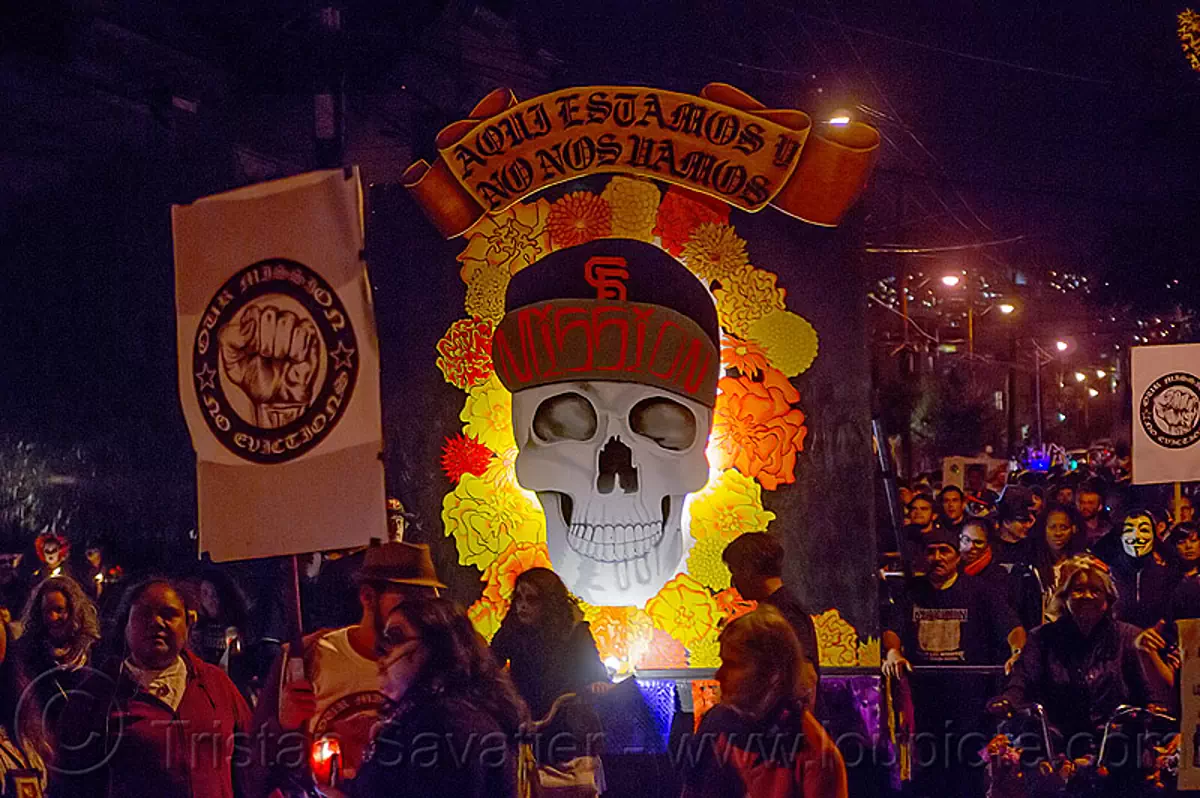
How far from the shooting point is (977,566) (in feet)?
23.1

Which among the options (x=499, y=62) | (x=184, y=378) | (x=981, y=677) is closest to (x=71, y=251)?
(x=184, y=378)

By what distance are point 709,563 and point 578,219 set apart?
1.51m

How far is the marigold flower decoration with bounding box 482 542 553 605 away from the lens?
18.9ft

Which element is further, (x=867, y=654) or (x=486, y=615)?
(x=486, y=615)

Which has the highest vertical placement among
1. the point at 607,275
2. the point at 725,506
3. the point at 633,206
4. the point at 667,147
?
the point at 667,147

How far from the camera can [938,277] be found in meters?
18.7

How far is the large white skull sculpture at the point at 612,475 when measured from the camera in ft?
18.6

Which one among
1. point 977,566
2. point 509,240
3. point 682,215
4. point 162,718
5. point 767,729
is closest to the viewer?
point 767,729

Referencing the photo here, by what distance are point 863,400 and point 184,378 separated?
2829 millimetres

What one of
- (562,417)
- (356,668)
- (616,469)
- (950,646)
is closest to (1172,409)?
(950,646)

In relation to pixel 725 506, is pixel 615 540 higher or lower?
lower

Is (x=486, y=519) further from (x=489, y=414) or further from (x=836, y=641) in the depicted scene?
(x=836, y=641)

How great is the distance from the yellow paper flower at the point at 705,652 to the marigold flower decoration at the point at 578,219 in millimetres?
1693

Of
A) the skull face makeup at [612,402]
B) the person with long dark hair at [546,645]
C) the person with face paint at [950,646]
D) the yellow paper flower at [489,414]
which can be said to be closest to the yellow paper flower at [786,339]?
the skull face makeup at [612,402]
